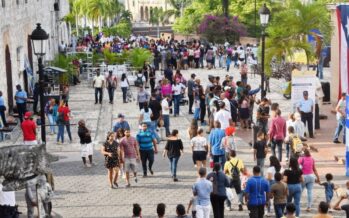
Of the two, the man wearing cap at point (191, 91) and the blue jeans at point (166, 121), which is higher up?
the man wearing cap at point (191, 91)

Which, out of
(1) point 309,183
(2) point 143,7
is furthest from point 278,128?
(2) point 143,7

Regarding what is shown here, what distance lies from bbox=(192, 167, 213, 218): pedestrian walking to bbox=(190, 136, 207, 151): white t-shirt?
14.1 feet

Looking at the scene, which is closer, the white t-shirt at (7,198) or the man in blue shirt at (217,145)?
the white t-shirt at (7,198)

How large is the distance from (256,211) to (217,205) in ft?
2.94

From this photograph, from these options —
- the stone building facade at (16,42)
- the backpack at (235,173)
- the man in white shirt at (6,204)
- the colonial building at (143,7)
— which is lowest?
the man in white shirt at (6,204)

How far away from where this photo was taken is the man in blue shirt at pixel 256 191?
15.7m

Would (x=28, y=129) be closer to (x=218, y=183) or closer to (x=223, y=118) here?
(x=223, y=118)

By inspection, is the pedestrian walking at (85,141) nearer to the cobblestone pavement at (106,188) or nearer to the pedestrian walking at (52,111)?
the cobblestone pavement at (106,188)

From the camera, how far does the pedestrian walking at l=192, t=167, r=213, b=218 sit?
15609 mm

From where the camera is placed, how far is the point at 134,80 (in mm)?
39438

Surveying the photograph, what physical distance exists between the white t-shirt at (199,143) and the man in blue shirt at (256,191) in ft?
14.0

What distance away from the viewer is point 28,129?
2267cm

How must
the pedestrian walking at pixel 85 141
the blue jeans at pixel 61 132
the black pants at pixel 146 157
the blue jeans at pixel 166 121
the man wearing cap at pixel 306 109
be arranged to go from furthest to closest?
the blue jeans at pixel 166 121 → the blue jeans at pixel 61 132 → the man wearing cap at pixel 306 109 → the pedestrian walking at pixel 85 141 → the black pants at pixel 146 157

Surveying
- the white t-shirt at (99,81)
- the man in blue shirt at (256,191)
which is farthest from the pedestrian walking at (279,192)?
the white t-shirt at (99,81)
